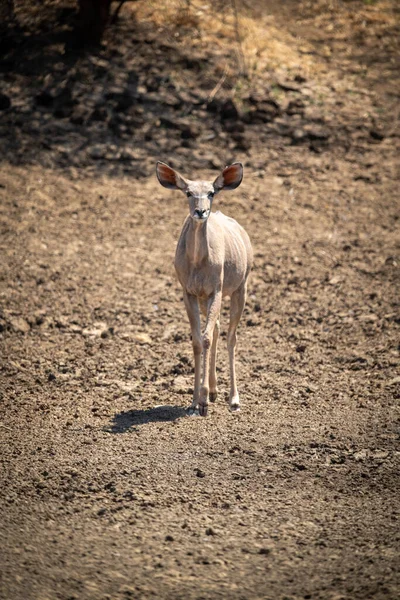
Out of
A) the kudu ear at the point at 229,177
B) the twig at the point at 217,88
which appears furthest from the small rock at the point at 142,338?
the twig at the point at 217,88

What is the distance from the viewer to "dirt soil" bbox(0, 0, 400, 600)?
637 cm

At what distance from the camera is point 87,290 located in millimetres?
12352

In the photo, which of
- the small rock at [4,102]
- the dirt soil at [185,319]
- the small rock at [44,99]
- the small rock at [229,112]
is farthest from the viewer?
the small rock at [229,112]

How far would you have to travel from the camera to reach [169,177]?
9.09 meters

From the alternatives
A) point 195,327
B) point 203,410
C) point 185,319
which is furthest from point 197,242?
point 185,319

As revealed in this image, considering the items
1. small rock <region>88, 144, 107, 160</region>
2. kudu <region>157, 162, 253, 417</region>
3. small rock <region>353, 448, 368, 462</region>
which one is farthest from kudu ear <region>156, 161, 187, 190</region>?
small rock <region>88, 144, 107, 160</region>

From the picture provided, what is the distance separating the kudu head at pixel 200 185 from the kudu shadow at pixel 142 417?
2.09 metres

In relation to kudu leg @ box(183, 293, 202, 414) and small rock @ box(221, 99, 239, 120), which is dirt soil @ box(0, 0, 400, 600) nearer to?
small rock @ box(221, 99, 239, 120)

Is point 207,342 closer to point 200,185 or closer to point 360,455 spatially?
point 200,185

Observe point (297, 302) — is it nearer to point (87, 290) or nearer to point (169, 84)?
point (87, 290)

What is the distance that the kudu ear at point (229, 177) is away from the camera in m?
8.95

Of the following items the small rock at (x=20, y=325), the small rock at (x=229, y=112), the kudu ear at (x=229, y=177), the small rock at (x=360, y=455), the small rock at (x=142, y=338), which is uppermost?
the kudu ear at (x=229, y=177)

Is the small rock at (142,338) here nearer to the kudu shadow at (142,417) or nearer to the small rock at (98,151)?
the kudu shadow at (142,417)

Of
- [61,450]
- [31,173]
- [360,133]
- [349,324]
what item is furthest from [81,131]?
[61,450]
